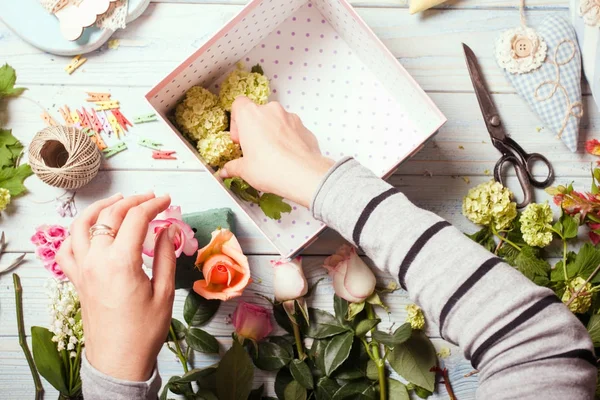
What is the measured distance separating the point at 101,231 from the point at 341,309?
18.3 inches

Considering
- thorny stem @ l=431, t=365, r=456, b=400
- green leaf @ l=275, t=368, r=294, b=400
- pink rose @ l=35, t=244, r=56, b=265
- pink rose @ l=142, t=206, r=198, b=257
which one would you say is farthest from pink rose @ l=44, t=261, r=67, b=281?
thorny stem @ l=431, t=365, r=456, b=400

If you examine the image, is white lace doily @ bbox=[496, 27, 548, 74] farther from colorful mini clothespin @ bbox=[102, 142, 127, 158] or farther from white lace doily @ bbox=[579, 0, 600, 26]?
colorful mini clothespin @ bbox=[102, 142, 127, 158]

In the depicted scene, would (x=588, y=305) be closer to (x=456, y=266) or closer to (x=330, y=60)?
(x=456, y=266)

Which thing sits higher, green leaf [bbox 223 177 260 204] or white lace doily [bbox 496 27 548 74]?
white lace doily [bbox 496 27 548 74]

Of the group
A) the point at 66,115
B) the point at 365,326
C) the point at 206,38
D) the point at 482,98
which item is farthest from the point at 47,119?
the point at 482,98

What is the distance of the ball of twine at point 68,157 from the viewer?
0.94 meters

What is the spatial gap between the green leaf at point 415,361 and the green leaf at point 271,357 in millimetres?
184

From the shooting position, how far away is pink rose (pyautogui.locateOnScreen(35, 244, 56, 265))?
97 centimetres

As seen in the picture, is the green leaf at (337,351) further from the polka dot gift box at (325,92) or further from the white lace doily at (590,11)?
the white lace doily at (590,11)

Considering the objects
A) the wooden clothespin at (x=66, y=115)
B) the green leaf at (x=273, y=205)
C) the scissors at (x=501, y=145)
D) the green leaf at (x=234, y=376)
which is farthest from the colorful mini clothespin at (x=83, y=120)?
the scissors at (x=501, y=145)

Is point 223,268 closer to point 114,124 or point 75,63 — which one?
point 114,124

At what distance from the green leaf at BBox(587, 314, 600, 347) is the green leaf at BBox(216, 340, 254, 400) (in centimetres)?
58

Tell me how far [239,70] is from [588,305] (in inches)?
27.9

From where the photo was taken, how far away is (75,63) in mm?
1013
